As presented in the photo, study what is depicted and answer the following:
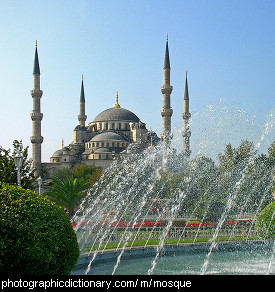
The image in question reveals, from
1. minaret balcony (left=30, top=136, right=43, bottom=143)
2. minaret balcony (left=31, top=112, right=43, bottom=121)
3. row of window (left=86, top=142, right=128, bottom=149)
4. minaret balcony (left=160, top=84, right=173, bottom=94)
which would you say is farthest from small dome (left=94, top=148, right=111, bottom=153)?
minaret balcony (left=160, top=84, right=173, bottom=94)

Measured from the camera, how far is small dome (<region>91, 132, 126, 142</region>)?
177 ft

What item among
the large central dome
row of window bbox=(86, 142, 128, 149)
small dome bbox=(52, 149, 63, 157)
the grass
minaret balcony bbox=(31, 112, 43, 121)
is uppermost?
the large central dome

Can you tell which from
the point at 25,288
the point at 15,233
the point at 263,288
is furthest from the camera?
the point at 15,233

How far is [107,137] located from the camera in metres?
54.3

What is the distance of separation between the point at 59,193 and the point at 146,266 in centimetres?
903

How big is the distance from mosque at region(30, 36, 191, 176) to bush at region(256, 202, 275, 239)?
25.7 meters

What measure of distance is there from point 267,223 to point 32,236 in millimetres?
7334

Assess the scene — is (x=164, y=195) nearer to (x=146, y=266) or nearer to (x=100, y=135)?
(x=146, y=266)

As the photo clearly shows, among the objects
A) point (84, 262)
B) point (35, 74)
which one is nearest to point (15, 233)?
point (84, 262)

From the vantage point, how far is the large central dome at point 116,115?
198 feet

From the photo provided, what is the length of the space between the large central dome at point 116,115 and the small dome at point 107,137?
17.3 ft

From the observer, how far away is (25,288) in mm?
4918

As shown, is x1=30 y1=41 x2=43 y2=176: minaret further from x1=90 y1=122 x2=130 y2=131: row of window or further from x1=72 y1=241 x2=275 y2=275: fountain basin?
x1=72 y1=241 x2=275 y2=275: fountain basin

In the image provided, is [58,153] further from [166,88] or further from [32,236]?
[32,236]
